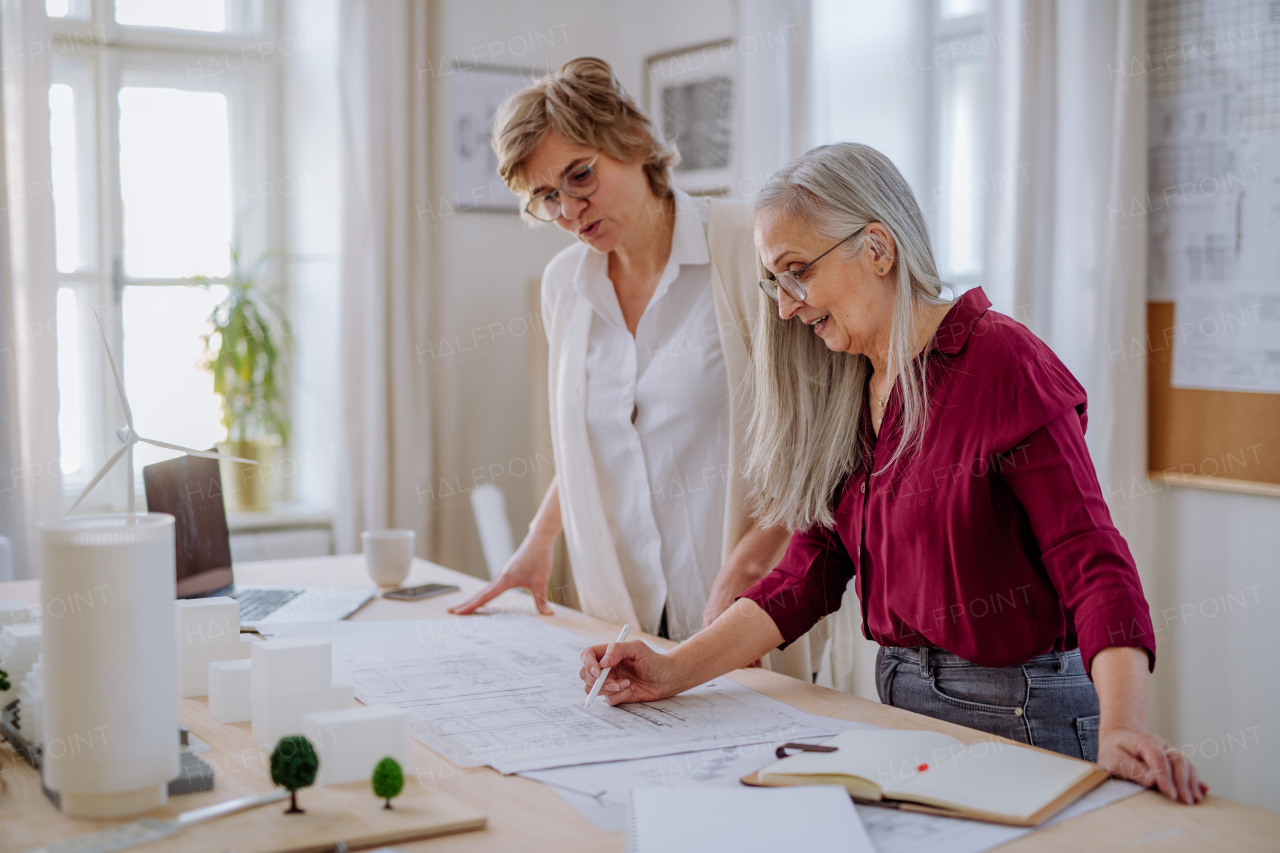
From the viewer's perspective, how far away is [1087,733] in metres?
1.33

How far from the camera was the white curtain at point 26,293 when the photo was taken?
2.92 metres

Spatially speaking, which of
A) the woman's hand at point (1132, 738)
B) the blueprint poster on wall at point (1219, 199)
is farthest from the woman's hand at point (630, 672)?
the blueprint poster on wall at point (1219, 199)

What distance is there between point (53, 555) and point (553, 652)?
813 mm

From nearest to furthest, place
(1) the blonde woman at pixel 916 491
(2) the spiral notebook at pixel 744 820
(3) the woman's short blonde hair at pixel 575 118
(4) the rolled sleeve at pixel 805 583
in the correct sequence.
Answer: (2) the spiral notebook at pixel 744 820
(1) the blonde woman at pixel 916 491
(4) the rolled sleeve at pixel 805 583
(3) the woman's short blonde hair at pixel 575 118

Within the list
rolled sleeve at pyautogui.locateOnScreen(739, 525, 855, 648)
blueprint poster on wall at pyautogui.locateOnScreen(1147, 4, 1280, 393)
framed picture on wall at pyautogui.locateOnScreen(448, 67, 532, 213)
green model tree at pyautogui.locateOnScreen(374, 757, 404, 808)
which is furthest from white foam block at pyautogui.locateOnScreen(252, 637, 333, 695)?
framed picture on wall at pyautogui.locateOnScreen(448, 67, 532, 213)

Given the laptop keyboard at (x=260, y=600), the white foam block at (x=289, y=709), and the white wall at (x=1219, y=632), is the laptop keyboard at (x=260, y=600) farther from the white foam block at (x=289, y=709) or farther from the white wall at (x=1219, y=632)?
the white wall at (x=1219, y=632)

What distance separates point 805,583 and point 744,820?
1.90 feet

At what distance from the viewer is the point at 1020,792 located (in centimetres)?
101

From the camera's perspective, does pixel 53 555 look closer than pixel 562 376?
Yes

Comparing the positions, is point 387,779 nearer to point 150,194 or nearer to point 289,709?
point 289,709

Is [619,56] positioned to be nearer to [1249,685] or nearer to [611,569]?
[611,569]

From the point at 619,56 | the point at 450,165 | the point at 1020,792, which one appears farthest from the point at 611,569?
the point at 619,56

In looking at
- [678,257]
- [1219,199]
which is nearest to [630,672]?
[678,257]

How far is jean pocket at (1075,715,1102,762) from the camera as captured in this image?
133cm
